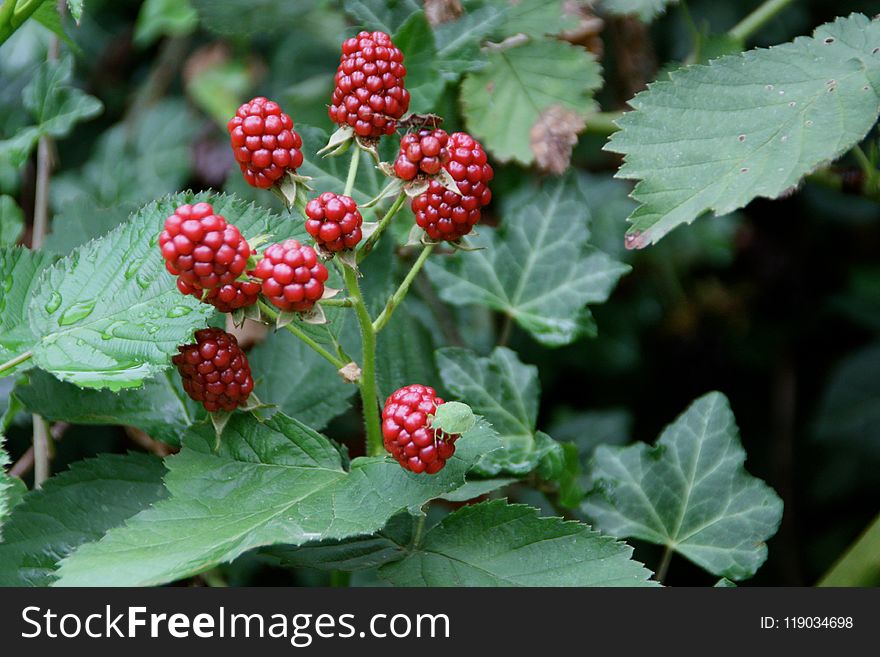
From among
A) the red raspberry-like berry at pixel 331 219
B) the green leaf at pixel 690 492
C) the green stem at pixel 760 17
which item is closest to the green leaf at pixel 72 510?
the red raspberry-like berry at pixel 331 219

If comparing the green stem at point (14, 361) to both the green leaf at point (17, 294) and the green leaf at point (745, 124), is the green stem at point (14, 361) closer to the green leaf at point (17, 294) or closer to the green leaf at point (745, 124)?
the green leaf at point (17, 294)

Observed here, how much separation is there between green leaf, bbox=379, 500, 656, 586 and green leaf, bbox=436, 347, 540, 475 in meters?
0.25

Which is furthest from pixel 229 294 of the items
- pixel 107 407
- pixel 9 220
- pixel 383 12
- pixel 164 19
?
pixel 164 19

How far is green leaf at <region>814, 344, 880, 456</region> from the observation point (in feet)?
6.46


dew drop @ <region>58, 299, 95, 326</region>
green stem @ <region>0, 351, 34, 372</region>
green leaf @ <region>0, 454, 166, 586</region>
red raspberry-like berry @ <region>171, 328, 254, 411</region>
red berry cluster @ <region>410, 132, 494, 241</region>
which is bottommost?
green leaf @ <region>0, 454, 166, 586</region>

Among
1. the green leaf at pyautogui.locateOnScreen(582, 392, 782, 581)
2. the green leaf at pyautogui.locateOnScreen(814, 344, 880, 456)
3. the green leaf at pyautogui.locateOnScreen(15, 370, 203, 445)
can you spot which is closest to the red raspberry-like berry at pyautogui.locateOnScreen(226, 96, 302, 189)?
the green leaf at pyautogui.locateOnScreen(15, 370, 203, 445)

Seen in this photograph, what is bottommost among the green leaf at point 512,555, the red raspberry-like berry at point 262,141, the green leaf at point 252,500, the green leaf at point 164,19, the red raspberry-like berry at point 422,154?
the green leaf at point 512,555

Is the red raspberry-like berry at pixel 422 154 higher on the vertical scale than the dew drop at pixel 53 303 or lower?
higher

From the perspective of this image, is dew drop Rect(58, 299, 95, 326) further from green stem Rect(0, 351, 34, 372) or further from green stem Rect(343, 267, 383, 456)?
green stem Rect(343, 267, 383, 456)

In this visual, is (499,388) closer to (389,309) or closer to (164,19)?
(389,309)

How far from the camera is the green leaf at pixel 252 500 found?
839mm

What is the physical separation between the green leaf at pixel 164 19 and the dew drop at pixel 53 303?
102 centimetres

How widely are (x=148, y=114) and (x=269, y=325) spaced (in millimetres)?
1306

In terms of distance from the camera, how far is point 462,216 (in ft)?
3.19
